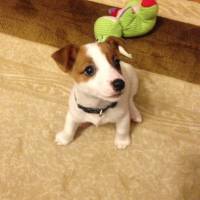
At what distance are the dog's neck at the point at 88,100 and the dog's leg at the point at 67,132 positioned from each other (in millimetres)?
147

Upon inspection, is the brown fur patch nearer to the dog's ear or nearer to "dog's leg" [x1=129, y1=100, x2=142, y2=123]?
the dog's ear

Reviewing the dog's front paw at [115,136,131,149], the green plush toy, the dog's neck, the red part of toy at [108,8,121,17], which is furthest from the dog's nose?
the red part of toy at [108,8,121,17]

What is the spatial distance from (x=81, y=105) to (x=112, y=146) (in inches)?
11.8

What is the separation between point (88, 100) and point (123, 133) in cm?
27

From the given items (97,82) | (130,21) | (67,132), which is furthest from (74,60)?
(130,21)

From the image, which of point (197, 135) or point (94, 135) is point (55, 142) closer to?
point (94, 135)

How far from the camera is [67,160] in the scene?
1419mm

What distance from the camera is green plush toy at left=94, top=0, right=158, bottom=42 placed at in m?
1.69

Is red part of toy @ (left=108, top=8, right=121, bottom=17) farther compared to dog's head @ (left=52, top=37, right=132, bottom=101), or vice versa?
red part of toy @ (left=108, top=8, right=121, bottom=17)

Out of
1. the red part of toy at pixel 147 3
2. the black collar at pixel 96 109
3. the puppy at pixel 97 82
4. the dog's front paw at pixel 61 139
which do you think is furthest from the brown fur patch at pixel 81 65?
the red part of toy at pixel 147 3

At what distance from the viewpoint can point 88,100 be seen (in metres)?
1.20

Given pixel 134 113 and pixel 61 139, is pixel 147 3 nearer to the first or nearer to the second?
pixel 134 113

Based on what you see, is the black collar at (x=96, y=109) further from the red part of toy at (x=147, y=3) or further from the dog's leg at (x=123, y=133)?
the red part of toy at (x=147, y=3)

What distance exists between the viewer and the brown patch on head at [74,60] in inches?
43.6
